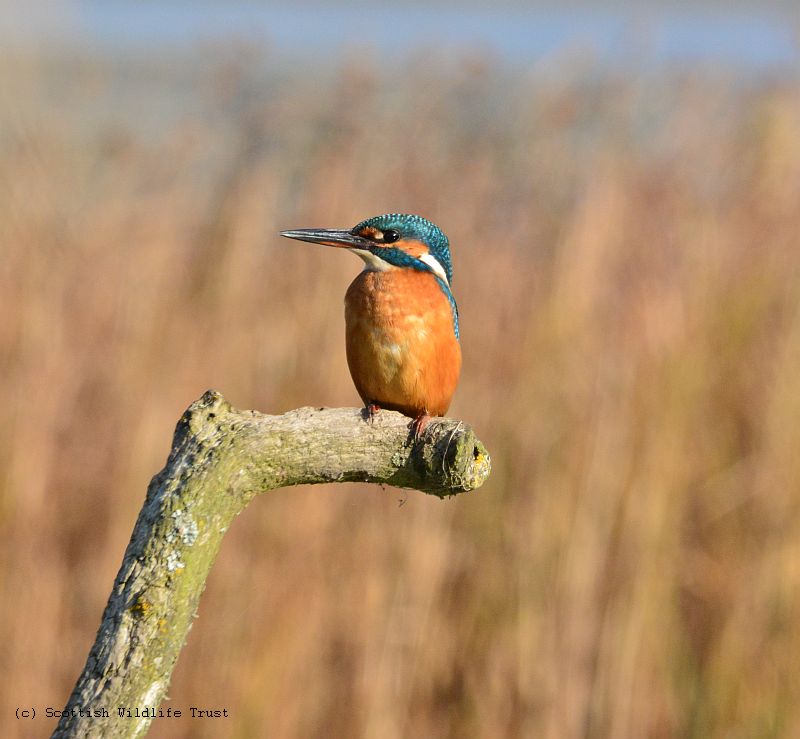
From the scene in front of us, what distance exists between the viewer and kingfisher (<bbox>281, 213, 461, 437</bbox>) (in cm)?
185

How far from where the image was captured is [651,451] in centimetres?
403

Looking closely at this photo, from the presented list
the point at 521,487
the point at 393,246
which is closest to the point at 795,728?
the point at 521,487

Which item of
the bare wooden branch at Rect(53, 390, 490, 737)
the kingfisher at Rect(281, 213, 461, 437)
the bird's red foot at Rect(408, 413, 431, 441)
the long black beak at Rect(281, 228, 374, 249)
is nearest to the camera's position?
the bare wooden branch at Rect(53, 390, 490, 737)

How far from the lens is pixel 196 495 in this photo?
95 cm

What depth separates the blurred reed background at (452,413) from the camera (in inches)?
156

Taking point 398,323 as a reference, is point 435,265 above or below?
above

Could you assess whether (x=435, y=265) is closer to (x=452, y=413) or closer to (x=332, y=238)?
(x=332, y=238)

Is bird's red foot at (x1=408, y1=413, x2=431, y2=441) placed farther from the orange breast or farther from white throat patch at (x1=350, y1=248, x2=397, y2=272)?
white throat patch at (x1=350, y1=248, x2=397, y2=272)

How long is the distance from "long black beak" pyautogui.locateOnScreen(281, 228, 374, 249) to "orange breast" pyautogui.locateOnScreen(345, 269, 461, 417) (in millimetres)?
92

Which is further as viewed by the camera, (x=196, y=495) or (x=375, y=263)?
(x=375, y=263)

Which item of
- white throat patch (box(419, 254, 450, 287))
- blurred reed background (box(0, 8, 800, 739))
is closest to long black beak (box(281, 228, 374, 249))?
white throat patch (box(419, 254, 450, 287))

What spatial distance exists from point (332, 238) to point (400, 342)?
0.73 feet

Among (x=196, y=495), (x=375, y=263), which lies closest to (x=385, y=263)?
(x=375, y=263)

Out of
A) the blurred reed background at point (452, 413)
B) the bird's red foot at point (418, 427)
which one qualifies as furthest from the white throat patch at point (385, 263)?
the blurred reed background at point (452, 413)
